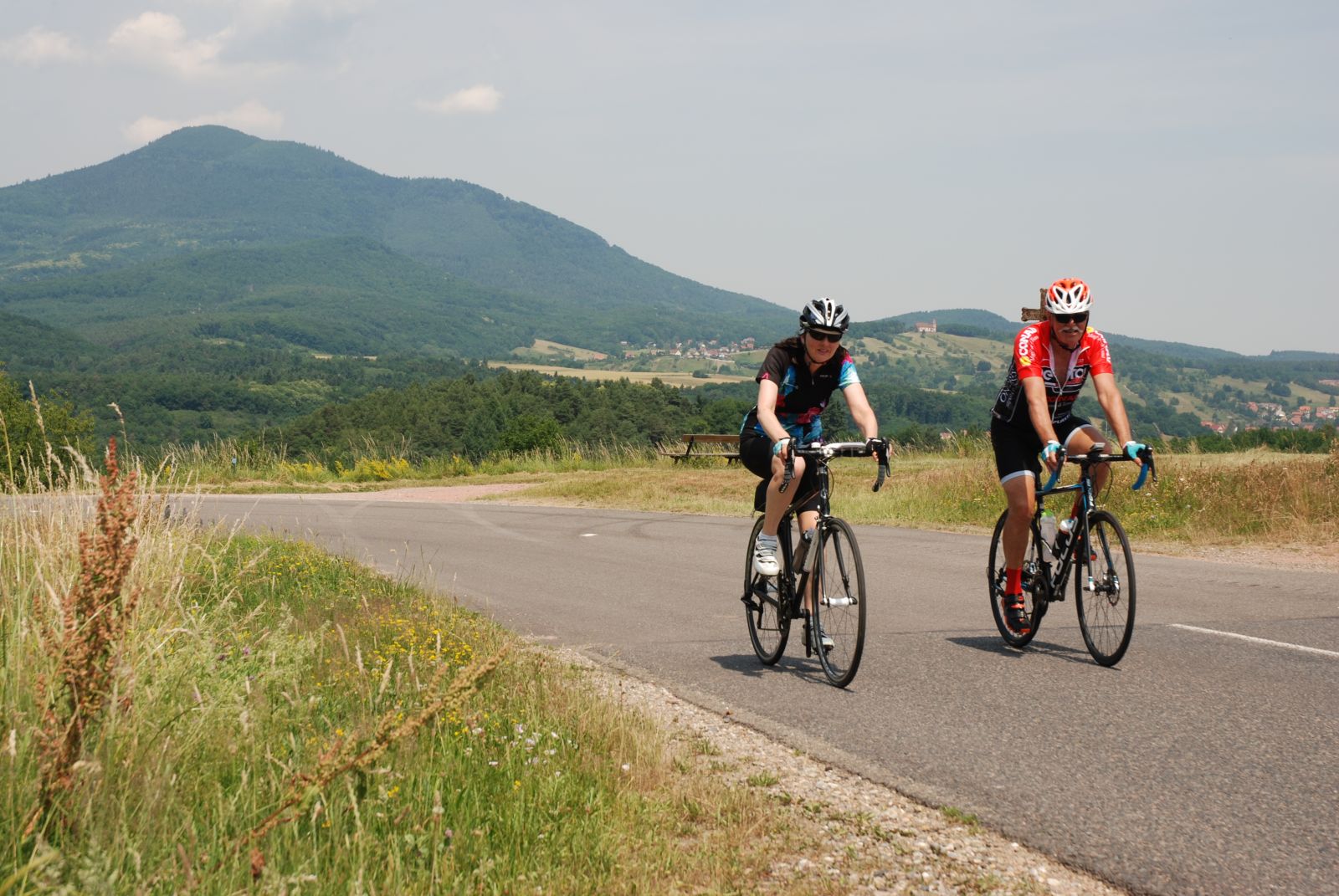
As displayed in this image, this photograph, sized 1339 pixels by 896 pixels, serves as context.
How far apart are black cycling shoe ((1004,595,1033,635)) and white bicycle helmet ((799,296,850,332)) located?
2.23 metres

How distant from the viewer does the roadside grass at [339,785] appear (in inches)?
132

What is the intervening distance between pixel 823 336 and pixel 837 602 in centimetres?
149

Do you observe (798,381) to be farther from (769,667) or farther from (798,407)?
(769,667)

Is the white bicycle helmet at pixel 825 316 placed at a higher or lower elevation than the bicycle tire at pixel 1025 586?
higher

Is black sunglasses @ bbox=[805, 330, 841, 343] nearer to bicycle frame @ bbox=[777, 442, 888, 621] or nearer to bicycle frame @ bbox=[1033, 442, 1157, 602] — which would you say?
bicycle frame @ bbox=[777, 442, 888, 621]

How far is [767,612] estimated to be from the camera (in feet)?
24.3

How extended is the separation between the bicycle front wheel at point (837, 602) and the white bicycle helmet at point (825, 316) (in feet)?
3.56

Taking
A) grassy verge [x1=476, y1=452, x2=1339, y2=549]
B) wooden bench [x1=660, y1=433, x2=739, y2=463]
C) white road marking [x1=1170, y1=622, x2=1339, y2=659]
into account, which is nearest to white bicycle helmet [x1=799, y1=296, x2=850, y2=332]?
white road marking [x1=1170, y1=622, x2=1339, y2=659]

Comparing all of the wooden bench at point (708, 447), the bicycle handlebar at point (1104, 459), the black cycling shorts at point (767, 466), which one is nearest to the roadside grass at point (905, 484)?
the wooden bench at point (708, 447)

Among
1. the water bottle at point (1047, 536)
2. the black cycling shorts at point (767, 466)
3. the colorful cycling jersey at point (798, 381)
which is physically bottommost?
the water bottle at point (1047, 536)

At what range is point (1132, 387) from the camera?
495ft

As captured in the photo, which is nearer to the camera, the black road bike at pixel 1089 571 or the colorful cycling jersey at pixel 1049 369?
the black road bike at pixel 1089 571

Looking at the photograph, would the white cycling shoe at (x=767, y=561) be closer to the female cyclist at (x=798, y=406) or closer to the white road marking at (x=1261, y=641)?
the female cyclist at (x=798, y=406)

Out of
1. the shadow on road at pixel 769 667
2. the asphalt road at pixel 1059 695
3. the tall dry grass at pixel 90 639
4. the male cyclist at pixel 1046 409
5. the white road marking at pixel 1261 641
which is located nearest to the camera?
the tall dry grass at pixel 90 639
